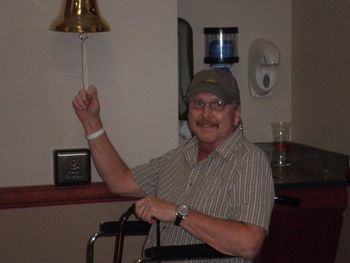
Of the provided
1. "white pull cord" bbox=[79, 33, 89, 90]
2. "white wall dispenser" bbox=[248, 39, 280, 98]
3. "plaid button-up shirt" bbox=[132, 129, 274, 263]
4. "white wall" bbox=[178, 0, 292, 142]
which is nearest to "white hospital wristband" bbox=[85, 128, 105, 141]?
"white pull cord" bbox=[79, 33, 89, 90]

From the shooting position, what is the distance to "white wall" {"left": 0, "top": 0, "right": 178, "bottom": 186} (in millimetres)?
2008

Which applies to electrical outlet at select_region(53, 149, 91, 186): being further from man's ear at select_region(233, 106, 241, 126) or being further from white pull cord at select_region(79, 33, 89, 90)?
man's ear at select_region(233, 106, 241, 126)

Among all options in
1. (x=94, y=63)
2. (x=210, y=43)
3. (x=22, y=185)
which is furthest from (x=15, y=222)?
(x=210, y=43)

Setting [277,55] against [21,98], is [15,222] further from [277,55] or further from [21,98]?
[277,55]

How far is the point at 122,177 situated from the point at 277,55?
1.07 meters

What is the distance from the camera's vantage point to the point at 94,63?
2.08 m

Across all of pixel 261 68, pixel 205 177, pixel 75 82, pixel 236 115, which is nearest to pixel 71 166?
pixel 75 82

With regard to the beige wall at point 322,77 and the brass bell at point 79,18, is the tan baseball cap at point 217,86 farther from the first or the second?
the beige wall at point 322,77

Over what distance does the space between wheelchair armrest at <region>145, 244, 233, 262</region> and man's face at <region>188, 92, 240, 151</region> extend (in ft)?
1.35

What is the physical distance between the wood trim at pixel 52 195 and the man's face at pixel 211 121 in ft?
1.56

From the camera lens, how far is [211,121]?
1854 millimetres

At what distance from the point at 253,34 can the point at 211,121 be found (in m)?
1.11

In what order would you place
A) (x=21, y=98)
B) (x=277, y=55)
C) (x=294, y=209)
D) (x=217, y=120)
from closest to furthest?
1. (x=217, y=120)
2. (x=21, y=98)
3. (x=294, y=209)
4. (x=277, y=55)

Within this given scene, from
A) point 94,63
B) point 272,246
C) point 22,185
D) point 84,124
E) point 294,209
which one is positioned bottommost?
point 272,246
